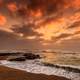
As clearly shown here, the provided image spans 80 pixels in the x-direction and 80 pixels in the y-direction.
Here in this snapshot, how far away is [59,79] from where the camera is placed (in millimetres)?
20438

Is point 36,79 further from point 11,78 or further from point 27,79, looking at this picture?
point 11,78

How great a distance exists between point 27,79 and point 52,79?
284cm

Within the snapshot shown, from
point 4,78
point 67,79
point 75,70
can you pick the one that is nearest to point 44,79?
point 67,79

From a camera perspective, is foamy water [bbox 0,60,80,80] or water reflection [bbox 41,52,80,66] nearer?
foamy water [bbox 0,60,80,80]

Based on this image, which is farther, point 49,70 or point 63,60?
point 63,60

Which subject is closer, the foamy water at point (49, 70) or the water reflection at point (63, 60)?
the foamy water at point (49, 70)

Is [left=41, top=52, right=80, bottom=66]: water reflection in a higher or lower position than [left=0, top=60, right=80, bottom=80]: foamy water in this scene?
higher

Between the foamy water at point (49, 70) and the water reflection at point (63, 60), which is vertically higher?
the water reflection at point (63, 60)

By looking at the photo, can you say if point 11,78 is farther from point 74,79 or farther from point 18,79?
point 74,79

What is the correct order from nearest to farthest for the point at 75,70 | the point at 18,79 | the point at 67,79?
the point at 18,79 → the point at 67,79 → the point at 75,70

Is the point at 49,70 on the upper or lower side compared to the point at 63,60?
lower

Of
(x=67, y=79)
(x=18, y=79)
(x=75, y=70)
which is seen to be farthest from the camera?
(x=75, y=70)

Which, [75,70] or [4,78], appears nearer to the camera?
[4,78]

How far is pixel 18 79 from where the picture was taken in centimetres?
1959
